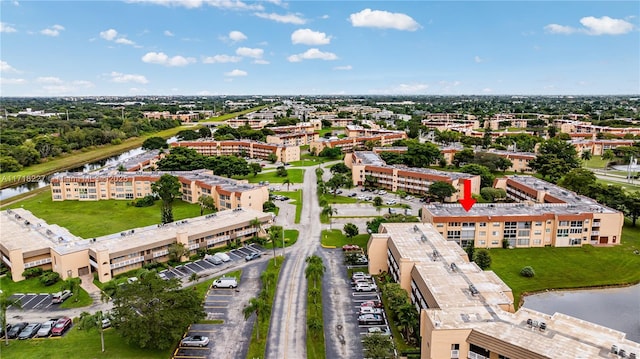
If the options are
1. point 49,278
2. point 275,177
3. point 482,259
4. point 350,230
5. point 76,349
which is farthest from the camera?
point 275,177

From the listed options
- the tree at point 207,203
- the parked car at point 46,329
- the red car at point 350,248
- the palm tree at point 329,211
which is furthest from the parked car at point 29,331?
the palm tree at point 329,211

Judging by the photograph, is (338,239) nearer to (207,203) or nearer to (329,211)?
(329,211)

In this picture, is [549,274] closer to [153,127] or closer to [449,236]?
[449,236]

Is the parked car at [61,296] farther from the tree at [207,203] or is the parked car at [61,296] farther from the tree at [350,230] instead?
the tree at [350,230]

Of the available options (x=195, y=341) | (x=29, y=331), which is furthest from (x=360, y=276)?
(x=29, y=331)

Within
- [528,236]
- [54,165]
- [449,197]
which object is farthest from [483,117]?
[54,165]

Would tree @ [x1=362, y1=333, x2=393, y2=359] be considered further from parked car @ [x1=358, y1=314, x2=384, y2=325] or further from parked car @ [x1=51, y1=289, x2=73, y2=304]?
parked car @ [x1=51, y1=289, x2=73, y2=304]
